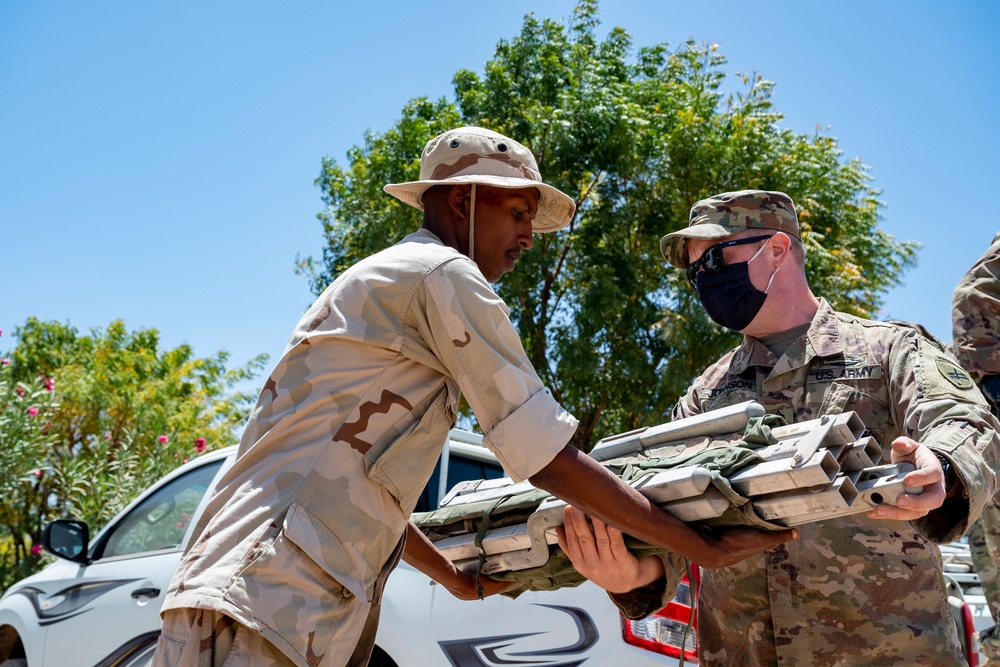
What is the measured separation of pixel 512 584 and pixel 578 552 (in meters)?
0.45

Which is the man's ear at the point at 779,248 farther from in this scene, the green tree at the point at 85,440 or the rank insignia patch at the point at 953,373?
the green tree at the point at 85,440

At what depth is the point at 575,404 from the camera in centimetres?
1465

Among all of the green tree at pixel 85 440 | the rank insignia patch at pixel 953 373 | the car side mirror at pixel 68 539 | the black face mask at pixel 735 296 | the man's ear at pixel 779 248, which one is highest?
the man's ear at pixel 779 248

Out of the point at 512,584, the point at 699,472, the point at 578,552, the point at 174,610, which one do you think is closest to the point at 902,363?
the point at 699,472

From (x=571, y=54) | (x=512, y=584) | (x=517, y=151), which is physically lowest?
(x=512, y=584)

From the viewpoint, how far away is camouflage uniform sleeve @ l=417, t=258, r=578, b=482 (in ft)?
7.30

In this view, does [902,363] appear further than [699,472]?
Yes

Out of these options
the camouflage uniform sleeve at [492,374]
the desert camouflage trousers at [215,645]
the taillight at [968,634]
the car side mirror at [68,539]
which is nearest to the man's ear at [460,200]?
the camouflage uniform sleeve at [492,374]

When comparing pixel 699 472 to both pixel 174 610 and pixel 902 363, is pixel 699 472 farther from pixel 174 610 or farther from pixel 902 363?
pixel 174 610

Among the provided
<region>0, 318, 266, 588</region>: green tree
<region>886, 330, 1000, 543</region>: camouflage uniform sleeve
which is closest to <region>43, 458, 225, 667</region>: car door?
<region>886, 330, 1000, 543</region>: camouflage uniform sleeve

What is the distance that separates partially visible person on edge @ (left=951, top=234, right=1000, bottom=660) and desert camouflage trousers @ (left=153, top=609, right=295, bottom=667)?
378 cm

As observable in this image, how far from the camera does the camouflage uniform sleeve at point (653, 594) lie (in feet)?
8.96

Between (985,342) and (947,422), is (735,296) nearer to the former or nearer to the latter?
(947,422)

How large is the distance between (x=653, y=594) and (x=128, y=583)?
11.4 ft
